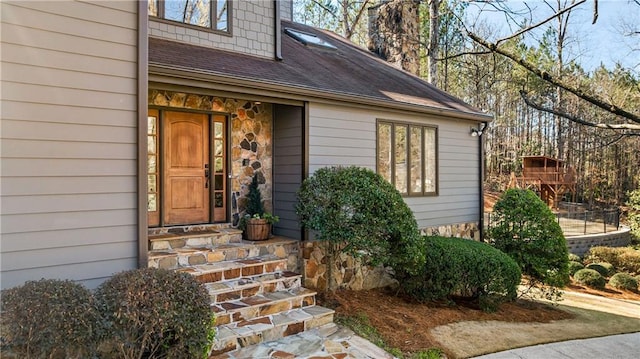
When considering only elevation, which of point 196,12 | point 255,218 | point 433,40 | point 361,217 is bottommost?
point 255,218

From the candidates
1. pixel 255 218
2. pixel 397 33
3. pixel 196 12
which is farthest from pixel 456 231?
pixel 397 33

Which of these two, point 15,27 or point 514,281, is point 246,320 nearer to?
point 15,27

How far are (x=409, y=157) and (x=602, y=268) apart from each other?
26.8 ft

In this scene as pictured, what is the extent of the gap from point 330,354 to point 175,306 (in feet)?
5.59

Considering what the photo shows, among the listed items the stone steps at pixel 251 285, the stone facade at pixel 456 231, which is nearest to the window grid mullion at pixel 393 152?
the stone facade at pixel 456 231

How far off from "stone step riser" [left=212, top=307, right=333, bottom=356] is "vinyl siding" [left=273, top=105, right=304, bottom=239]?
1686 millimetres

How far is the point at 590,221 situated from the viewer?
55.9ft

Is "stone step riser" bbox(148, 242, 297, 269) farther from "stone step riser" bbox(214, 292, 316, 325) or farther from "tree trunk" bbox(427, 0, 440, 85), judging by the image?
"tree trunk" bbox(427, 0, 440, 85)

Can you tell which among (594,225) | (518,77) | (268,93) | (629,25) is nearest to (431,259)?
(268,93)

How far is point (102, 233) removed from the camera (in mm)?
3982

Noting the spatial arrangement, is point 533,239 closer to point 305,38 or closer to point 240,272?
point 240,272

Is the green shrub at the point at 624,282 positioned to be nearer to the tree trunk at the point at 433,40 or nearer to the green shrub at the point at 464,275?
the green shrub at the point at 464,275

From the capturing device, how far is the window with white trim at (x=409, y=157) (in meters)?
7.88

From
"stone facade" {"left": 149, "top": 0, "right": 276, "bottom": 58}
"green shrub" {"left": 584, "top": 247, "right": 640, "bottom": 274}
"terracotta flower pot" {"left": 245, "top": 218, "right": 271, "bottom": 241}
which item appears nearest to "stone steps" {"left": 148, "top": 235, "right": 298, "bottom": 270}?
"terracotta flower pot" {"left": 245, "top": 218, "right": 271, "bottom": 241}
